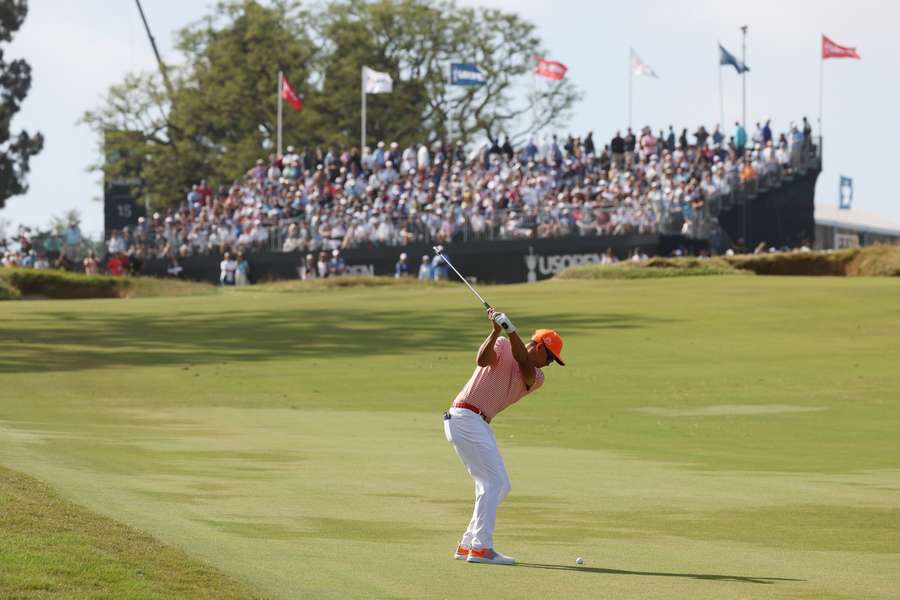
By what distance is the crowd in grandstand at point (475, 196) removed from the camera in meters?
53.4

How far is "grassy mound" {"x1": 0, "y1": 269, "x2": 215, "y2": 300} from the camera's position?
56094mm

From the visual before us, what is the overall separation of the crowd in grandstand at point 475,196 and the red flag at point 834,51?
8.56m

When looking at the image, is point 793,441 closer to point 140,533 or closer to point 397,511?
point 397,511

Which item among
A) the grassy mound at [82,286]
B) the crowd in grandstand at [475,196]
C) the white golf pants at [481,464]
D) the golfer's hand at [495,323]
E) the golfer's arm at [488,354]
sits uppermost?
the crowd in grandstand at [475,196]

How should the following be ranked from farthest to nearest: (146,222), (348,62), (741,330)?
1. (348,62)
2. (146,222)
3. (741,330)

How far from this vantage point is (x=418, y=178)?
212 feet

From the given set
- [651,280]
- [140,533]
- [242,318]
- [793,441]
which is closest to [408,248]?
[651,280]

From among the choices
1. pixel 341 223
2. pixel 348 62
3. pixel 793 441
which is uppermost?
pixel 348 62

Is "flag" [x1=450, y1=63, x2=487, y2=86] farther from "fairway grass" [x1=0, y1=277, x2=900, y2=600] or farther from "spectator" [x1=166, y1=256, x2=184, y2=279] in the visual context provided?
"fairway grass" [x1=0, y1=277, x2=900, y2=600]

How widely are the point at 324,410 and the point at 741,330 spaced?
14088mm

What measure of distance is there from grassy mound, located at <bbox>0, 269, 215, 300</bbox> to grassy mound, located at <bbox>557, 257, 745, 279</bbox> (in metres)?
14.0

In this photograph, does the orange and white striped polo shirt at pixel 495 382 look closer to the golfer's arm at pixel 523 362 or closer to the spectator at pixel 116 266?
the golfer's arm at pixel 523 362

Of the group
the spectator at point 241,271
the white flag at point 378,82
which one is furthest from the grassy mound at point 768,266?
the white flag at point 378,82

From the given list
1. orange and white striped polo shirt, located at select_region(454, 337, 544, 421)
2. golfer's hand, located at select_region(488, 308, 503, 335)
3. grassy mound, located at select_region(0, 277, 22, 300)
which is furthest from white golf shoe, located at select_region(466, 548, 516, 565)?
grassy mound, located at select_region(0, 277, 22, 300)
